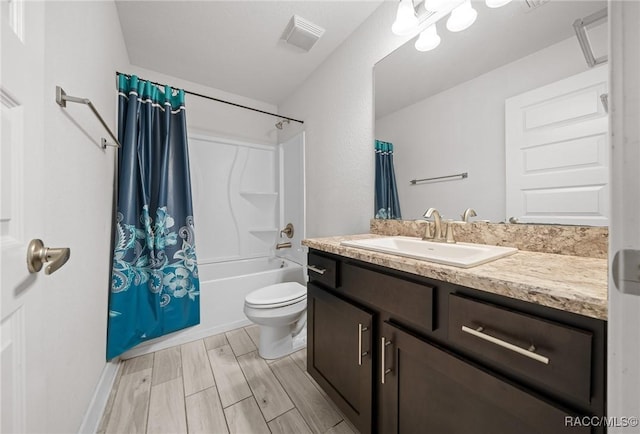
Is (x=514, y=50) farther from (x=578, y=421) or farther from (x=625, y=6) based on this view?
(x=578, y=421)

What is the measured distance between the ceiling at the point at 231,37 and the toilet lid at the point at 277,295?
1880 mm

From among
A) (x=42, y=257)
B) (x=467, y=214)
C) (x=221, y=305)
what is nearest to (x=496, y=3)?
(x=467, y=214)

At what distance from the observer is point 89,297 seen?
112 cm

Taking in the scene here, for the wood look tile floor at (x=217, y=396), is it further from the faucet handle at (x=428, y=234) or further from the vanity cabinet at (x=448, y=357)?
the faucet handle at (x=428, y=234)

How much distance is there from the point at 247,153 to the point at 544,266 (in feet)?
8.70

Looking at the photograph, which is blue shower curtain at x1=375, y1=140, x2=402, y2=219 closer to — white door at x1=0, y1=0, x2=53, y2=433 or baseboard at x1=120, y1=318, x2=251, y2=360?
white door at x1=0, y1=0, x2=53, y2=433

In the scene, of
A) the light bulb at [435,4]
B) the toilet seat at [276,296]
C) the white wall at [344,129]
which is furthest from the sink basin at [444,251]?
the light bulb at [435,4]

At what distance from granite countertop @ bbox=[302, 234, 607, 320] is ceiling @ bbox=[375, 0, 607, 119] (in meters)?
0.75

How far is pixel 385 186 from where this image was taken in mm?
1509

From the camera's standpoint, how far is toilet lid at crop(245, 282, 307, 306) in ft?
5.09

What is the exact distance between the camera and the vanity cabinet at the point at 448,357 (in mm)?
467

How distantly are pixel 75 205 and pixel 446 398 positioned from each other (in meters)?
1.52

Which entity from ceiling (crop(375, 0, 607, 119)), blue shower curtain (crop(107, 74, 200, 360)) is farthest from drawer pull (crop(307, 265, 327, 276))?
blue shower curtain (crop(107, 74, 200, 360))

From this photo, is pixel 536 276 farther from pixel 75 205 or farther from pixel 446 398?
pixel 75 205
